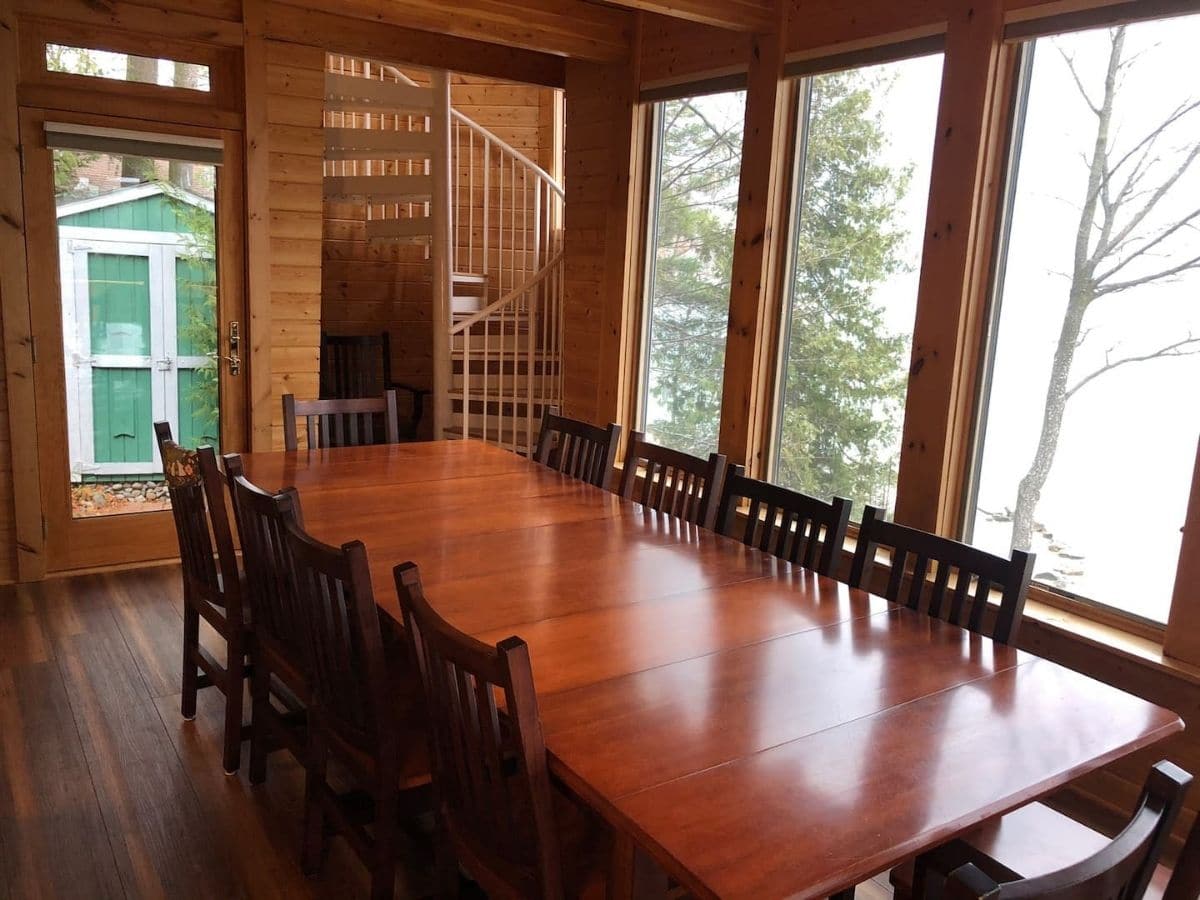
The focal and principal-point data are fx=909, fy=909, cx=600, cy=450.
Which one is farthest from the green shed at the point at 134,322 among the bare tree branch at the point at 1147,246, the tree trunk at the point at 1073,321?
the bare tree branch at the point at 1147,246

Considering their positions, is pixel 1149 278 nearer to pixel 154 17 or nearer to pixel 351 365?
pixel 154 17

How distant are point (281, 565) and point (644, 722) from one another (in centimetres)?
105

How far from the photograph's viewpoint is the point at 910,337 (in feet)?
11.0

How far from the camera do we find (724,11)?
144 inches

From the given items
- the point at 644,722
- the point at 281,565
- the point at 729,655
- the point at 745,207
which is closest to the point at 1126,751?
the point at 729,655

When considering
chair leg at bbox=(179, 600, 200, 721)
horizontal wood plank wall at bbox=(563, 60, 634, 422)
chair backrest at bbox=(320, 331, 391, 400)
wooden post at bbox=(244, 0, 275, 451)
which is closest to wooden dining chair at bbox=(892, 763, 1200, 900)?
chair leg at bbox=(179, 600, 200, 721)

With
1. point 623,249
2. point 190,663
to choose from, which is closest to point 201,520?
point 190,663

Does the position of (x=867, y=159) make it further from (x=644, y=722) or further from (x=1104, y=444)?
(x=644, y=722)

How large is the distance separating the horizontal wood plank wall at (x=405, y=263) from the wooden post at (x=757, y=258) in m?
2.72

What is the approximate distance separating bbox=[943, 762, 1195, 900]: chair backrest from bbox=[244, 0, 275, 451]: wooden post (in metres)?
4.13

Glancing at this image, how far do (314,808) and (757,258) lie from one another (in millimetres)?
2792

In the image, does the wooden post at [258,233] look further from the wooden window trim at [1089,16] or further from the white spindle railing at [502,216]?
the wooden window trim at [1089,16]

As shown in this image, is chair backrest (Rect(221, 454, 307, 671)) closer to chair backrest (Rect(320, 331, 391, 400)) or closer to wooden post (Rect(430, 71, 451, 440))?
wooden post (Rect(430, 71, 451, 440))

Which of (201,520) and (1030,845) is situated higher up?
(201,520)
